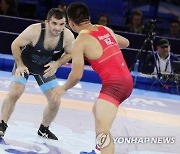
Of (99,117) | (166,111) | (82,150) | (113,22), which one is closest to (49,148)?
(82,150)

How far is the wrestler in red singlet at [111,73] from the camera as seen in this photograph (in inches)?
151

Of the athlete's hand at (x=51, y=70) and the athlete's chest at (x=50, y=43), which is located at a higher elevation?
the athlete's chest at (x=50, y=43)

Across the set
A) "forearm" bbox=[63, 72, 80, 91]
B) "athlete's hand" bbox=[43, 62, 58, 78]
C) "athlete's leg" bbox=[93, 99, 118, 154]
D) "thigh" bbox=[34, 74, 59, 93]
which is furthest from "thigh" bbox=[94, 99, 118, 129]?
"thigh" bbox=[34, 74, 59, 93]

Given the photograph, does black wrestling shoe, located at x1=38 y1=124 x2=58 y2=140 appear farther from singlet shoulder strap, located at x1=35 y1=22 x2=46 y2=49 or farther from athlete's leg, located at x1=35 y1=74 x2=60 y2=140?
singlet shoulder strap, located at x1=35 y1=22 x2=46 y2=49

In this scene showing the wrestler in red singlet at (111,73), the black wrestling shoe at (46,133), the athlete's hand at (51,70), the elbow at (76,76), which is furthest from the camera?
the black wrestling shoe at (46,133)

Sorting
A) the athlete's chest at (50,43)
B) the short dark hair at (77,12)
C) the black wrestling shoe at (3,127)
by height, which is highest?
the short dark hair at (77,12)

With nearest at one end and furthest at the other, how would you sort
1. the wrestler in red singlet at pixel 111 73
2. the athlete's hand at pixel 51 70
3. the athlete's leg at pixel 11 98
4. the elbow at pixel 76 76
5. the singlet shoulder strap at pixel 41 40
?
the elbow at pixel 76 76 < the wrestler in red singlet at pixel 111 73 < the athlete's hand at pixel 51 70 < the athlete's leg at pixel 11 98 < the singlet shoulder strap at pixel 41 40

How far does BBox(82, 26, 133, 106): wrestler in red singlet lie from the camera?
3836 mm

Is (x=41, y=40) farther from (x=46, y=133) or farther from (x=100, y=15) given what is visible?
(x=100, y=15)

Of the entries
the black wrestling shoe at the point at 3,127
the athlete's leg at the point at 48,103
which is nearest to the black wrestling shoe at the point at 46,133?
the athlete's leg at the point at 48,103

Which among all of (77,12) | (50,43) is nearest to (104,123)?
(77,12)

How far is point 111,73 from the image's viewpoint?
3836 millimetres

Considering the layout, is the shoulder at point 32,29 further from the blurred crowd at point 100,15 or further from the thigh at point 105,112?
the blurred crowd at point 100,15

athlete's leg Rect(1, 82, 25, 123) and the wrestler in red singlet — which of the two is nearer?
the wrestler in red singlet
